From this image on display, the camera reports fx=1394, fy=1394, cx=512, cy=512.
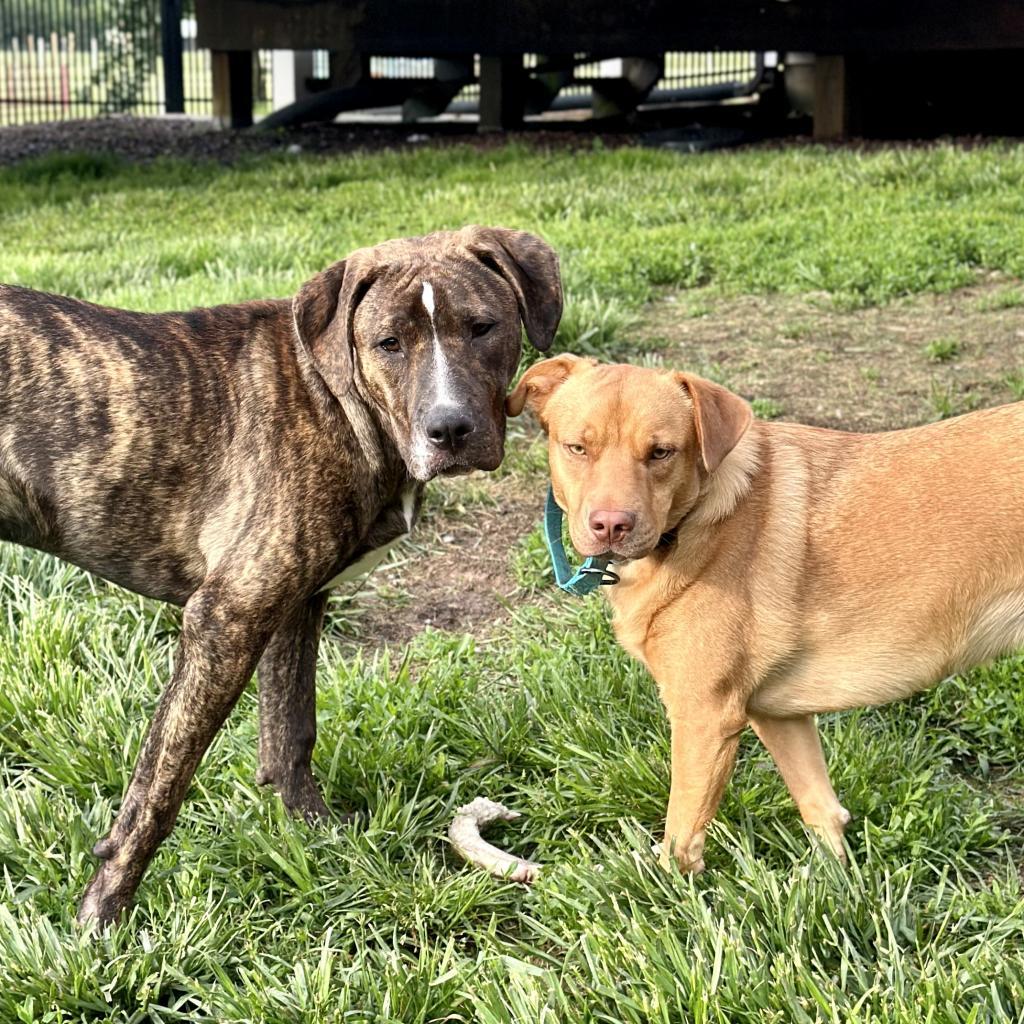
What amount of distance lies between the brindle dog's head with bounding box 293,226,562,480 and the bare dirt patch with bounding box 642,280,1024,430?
291cm

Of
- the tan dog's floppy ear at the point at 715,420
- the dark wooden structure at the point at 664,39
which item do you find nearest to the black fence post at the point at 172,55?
the dark wooden structure at the point at 664,39

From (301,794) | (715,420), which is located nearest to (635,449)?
(715,420)

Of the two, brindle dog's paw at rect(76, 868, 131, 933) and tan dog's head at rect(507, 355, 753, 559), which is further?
brindle dog's paw at rect(76, 868, 131, 933)

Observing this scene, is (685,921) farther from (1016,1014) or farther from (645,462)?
(645,462)

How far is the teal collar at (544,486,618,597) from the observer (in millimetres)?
3607

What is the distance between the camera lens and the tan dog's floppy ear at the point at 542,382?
3754 mm

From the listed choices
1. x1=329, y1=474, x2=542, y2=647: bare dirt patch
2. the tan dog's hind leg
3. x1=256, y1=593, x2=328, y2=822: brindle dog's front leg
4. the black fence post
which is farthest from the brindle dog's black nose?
the black fence post

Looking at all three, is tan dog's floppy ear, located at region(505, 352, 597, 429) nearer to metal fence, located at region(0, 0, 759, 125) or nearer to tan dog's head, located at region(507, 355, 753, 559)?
tan dog's head, located at region(507, 355, 753, 559)

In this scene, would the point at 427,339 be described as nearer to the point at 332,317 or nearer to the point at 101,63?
the point at 332,317

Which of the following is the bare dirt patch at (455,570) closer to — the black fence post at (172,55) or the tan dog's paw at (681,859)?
the tan dog's paw at (681,859)

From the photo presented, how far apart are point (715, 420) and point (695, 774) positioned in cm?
89

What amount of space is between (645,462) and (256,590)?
3.44 ft

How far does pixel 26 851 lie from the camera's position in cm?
382

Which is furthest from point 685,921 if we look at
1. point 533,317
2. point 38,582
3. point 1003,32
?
point 1003,32
